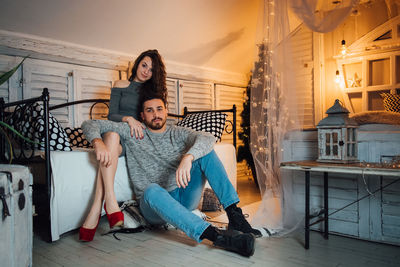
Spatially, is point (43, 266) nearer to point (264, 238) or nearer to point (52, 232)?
point (52, 232)

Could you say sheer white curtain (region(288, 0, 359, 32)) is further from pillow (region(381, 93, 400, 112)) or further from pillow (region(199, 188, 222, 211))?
pillow (region(381, 93, 400, 112))

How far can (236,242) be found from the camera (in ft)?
5.19

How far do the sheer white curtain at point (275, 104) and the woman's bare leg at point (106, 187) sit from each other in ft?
2.76

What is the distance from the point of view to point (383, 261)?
1523mm

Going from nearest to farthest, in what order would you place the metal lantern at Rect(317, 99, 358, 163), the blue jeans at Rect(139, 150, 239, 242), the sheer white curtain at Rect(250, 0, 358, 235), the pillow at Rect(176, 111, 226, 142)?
the blue jeans at Rect(139, 150, 239, 242), the metal lantern at Rect(317, 99, 358, 163), the sheer white curtain at Rect(250, 0, 358, 235), the pillow at Rect(176, 111, 226, 142)

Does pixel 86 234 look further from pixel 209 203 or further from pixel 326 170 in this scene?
pixel 326 170

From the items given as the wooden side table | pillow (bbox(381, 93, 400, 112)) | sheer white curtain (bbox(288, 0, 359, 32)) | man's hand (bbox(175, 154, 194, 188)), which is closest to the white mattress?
man's hand (bbox(175, 154, 194, 188))

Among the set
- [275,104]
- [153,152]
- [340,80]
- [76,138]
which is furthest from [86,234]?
[340,80]

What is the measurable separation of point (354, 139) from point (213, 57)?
2634 mm

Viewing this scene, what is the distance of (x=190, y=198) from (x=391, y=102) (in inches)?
105

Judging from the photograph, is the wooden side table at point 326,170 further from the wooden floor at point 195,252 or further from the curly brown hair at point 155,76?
the curly brown hair at point 155,76

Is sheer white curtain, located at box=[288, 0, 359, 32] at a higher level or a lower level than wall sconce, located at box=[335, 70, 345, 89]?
higher

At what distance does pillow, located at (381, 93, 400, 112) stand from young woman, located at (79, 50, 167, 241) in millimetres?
2462

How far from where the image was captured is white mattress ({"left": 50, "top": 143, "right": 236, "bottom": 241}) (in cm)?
189
